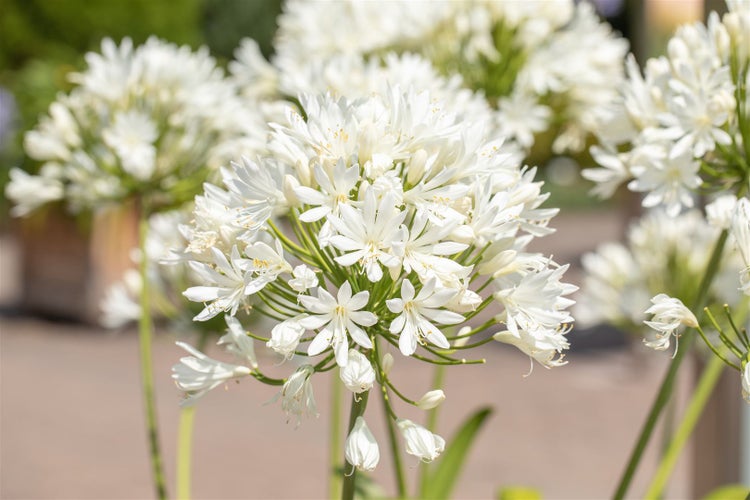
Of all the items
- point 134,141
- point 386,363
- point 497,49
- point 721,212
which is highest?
point 497,49

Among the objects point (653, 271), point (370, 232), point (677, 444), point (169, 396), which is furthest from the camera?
point (169, 396)

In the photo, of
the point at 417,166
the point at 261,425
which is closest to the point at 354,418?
the point at 417,166

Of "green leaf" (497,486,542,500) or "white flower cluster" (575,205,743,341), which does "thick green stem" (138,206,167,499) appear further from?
"white flower cluster" (575,205,743,341)

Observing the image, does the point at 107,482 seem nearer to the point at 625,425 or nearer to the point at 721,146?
the point at 625,425

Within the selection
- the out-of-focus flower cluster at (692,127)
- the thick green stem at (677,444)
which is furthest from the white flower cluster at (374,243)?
the thick green stem at (677,444)

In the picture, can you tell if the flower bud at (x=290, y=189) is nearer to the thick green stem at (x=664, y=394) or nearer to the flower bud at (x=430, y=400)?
the flower bud at (x=430, y=400)

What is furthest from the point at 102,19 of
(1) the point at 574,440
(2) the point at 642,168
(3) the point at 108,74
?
(2) the point at 642,168

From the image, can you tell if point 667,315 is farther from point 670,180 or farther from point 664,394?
point 670,180
